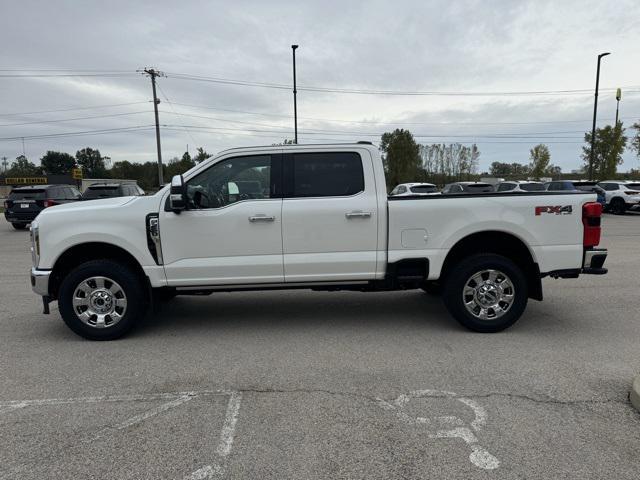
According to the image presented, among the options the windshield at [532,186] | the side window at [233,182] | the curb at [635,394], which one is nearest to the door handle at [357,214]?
the side window at [233,182]

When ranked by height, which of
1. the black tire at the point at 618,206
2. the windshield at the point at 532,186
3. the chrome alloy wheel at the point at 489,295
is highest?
the windshield at the point at 532,186

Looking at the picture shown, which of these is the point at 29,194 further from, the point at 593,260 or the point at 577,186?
the point at 577,186

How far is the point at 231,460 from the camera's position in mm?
2941

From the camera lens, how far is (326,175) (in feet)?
17.4

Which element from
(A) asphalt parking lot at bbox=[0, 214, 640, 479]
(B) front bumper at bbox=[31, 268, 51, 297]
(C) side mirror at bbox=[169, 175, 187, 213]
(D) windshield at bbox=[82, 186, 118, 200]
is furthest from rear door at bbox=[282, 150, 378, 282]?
(D) windshield at bbox=[82, 186, 118, 200]

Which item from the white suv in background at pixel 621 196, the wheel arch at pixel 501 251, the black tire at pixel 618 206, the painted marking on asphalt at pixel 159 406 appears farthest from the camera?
the black tire at pixel 618 206

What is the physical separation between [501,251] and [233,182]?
3.15 metres

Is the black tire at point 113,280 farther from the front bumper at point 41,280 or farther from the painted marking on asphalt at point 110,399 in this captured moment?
the painted marking on asphalt at point 110,399

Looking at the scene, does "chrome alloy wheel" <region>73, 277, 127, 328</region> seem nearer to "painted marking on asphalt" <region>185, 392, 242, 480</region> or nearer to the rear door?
the rear door

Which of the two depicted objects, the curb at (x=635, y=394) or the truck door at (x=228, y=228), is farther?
the truck door at (x=228, y=228)

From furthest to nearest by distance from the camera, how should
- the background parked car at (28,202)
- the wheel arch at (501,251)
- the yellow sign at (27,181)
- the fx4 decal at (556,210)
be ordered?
1. the yellow sign at (27,181)
2. the background parked car at (28,202)
3. the wheel arch at (501,251)
4. the fx4 decal at (556,210)

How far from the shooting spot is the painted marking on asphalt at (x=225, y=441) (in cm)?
281

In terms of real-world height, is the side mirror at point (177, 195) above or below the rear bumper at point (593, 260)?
above

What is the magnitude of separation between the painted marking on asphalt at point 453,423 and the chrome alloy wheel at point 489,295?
1714 mm
